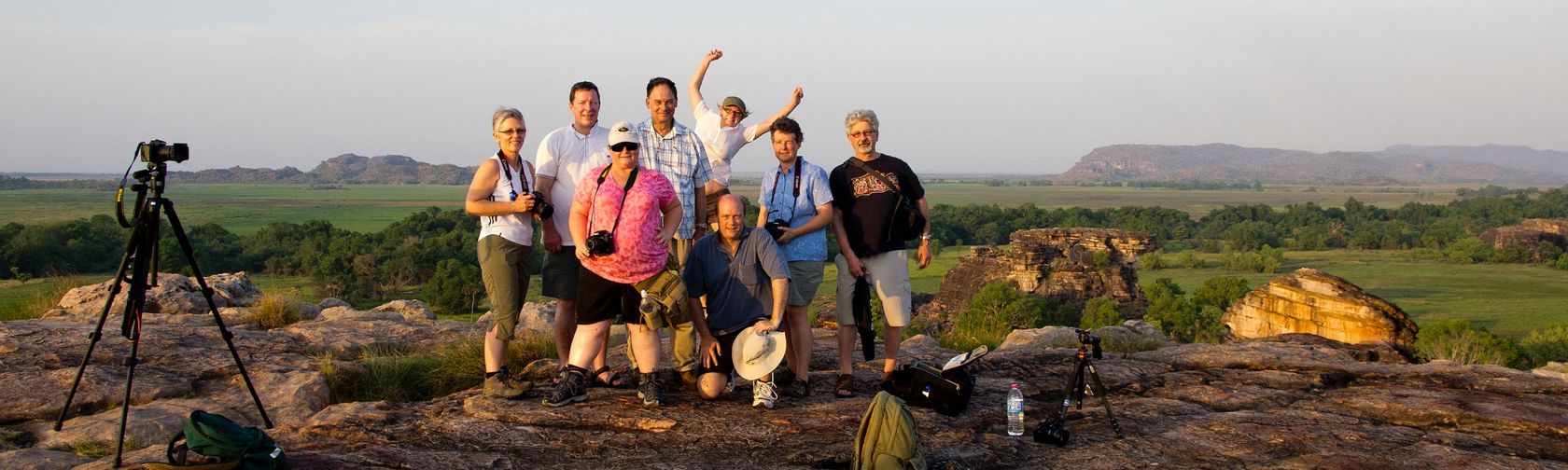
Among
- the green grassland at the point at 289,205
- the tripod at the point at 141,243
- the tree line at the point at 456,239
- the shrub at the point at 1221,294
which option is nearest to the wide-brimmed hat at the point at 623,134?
the tripod at the point at 141,243

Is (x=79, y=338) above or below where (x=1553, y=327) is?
above

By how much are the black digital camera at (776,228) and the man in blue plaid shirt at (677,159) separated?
54 centimetres

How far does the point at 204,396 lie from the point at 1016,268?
174 ft

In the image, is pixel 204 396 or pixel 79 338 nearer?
pixel 204 396

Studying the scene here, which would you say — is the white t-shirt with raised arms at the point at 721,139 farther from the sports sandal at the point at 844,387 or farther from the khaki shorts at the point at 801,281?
the sports sandal at the point at 844,387

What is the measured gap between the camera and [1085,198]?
19862 cm

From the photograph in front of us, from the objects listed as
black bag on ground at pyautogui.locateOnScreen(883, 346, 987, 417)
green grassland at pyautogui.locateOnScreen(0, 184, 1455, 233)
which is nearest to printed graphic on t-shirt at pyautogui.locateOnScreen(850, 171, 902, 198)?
black bag on ground at pyautogui.locateOnScreen(883, 346, 987, 417)

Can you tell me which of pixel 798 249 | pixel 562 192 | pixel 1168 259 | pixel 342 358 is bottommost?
pixel 1168 259

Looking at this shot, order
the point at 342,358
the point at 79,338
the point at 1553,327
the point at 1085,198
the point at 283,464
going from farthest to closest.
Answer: the point at 1085,198 → the point at 1553,327 → the point at 342,358 → the point at 79,338 → the point at 283,464

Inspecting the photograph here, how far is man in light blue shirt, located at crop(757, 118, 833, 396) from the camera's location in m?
6.45

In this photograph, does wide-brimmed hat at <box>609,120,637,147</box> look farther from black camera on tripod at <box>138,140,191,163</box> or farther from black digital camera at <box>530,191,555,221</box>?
black camera on tripod at <box>138,140,191,163</box>

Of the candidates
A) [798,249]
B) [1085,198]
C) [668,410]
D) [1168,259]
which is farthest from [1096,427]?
[1085,198]

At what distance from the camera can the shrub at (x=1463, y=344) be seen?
12875 millimetres

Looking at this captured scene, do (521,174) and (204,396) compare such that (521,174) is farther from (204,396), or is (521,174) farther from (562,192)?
(204,396)
